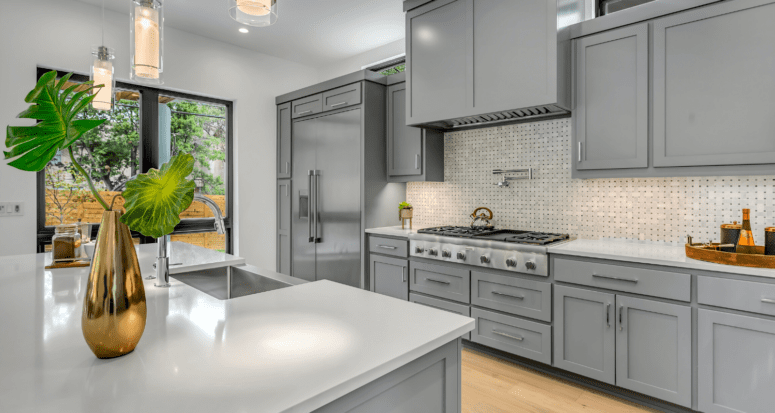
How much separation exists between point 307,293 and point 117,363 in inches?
24.2

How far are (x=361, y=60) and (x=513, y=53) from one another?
2236 mm

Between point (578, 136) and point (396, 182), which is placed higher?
point (578, 136)

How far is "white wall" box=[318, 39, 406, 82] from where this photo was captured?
403cm

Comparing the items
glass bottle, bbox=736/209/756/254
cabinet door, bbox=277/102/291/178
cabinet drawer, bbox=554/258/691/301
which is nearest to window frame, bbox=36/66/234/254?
cabinet door, bbox=277/102/291/178

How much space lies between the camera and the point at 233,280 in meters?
1.99

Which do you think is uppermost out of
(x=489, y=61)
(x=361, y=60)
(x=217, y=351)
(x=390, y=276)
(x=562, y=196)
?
(x=361, y=60)

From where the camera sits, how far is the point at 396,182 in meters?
3.70

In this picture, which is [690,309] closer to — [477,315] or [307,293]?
[477,315]

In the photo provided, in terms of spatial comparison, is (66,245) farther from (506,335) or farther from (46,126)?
(506,335)

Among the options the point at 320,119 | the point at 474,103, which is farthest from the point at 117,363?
the point at 320,119

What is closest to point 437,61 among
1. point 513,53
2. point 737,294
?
point 513,53

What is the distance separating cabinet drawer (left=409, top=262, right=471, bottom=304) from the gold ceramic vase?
2.27m

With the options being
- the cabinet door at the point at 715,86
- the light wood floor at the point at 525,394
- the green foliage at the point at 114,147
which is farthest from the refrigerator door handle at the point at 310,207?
the cabinet door at the point at 715,86

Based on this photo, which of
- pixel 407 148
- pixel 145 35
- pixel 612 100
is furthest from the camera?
pixel 407 148
